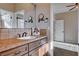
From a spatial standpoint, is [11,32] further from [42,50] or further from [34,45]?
[42,50]

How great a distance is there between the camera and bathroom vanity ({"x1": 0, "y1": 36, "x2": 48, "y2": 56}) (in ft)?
3.87

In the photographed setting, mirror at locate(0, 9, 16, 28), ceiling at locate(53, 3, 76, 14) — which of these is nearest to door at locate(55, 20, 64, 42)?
ceiling at locate(53, 3, 76, 14)

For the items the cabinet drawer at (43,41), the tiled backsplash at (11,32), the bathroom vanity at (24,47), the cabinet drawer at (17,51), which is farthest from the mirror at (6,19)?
the cabinet drawer at (43,41)

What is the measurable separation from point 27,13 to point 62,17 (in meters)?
0.49

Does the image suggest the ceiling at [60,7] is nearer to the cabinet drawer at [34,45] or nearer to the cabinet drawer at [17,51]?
the cabinet drawer at [34,45]

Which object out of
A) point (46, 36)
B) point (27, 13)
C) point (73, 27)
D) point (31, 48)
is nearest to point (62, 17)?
point (73, 27)

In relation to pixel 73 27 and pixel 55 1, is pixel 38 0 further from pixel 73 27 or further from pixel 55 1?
pixel 73 27

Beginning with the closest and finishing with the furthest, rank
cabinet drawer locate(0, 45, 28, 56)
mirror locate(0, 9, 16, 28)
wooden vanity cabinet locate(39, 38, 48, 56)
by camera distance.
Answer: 1. cabinet drawer locate(0, 45, 28, 56)
2. mirror locate(0, 9, 16, 28)
3. wooden vanity cabinet locate(39, 38, 48, 56)

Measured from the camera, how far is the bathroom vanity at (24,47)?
3.87 feet

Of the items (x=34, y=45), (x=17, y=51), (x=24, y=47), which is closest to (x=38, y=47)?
(x=34, y=45)

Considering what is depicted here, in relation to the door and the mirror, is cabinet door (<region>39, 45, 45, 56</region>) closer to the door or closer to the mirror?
the door

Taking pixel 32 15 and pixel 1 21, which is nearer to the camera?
pixel 1 21

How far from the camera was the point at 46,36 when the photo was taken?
154 centimetres

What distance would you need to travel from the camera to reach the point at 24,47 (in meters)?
1.36
